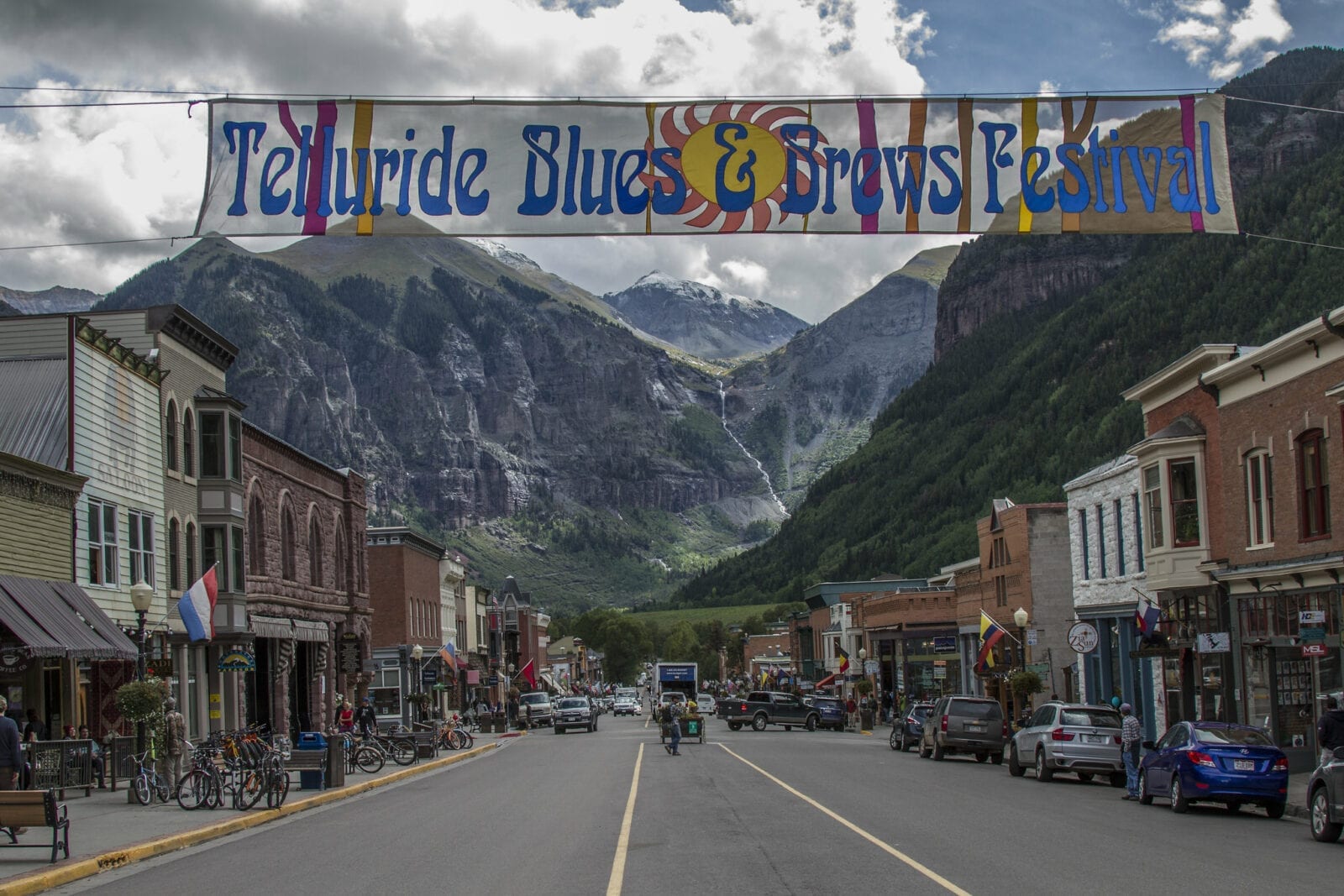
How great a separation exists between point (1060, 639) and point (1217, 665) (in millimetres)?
19557

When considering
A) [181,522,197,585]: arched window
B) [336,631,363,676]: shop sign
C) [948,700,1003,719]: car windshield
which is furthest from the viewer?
[336,631,363,676]: shop sign

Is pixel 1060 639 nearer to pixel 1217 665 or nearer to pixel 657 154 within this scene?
pixel 1217 665

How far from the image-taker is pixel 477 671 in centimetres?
10062

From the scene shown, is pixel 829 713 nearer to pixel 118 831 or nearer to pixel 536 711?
pixel 536 711

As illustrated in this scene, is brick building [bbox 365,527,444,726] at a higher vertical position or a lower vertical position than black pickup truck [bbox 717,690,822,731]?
higher

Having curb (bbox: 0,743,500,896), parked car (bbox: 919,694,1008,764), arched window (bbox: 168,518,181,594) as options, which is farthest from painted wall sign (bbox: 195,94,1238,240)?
arched window (bbox: 168,518,181,594)

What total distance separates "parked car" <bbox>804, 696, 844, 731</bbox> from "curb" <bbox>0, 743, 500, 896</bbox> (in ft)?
128

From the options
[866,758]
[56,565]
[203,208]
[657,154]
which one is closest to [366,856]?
[203,208]

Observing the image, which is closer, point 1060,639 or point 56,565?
point 56,565

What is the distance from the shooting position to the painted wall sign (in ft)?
50.2

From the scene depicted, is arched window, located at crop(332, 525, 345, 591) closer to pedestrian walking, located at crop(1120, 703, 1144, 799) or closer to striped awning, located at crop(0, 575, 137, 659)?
striped awning, located at crop(0, 575, 137, 659)

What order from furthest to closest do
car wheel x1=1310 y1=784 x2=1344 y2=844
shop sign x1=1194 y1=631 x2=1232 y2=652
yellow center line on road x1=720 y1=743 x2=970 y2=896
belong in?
shop sign x1=1194 y1=631 x2=1232 y2=652
car wheel x1=1310 y1=784 x2=1344 y2=844
yellow center line on road x1=720 y1=743 x2=970 y2=896

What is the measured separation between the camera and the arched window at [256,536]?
47312 millimetres

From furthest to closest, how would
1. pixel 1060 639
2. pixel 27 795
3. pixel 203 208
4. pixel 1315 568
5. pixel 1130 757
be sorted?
1. pixel 1060 639
2. pixel 1315 568
3. pixel 1130 757
4. pixel 27 795
5. pixel 203 208
